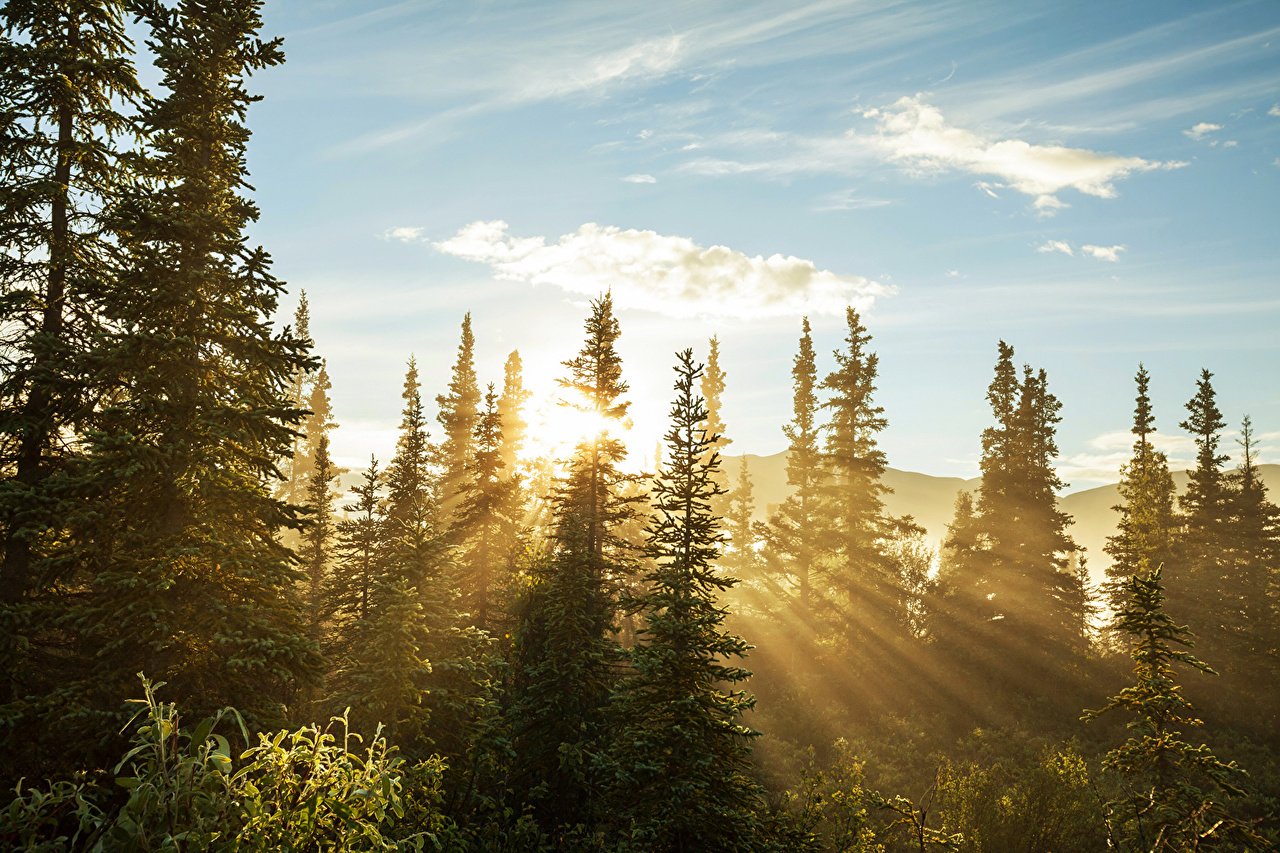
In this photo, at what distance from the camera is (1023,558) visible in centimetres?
3988

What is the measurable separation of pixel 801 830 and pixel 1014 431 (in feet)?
121

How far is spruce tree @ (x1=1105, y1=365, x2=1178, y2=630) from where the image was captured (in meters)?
43.6

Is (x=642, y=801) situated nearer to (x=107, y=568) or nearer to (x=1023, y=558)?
(x=107, y=568)

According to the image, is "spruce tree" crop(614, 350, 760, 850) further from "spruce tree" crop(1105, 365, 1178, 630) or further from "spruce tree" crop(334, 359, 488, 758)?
"spruce tree" crop(1105, 365, 1178, 630)

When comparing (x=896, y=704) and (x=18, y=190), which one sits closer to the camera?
(x=18, y=190)

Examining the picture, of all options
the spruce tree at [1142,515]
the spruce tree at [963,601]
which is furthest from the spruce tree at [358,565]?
the spruce tree at [1142,515]

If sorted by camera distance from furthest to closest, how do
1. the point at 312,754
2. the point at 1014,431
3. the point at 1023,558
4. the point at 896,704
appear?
the point at 1014,431 → the point at 1023,558 → the point at 896,704 → the point at 312,754

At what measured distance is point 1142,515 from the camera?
44625 millimetres

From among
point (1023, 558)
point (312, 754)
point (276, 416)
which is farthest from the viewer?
point (1023, 558)

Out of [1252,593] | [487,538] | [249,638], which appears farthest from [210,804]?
[1252,593]

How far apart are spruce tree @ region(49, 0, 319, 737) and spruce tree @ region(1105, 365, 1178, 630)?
45.9 m

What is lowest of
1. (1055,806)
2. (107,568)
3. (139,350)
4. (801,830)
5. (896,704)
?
(896,704)

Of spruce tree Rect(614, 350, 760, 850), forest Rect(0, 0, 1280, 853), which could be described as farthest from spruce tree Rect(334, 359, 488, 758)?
spruce tree Rect(614, 350, 760, 850)

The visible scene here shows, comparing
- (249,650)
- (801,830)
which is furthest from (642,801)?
(249,650)
